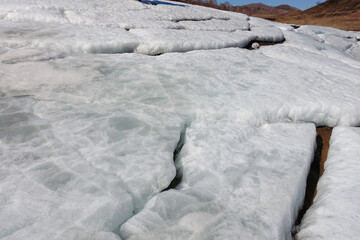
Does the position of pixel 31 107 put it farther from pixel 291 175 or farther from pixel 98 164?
pixel 291 175

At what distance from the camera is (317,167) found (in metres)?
1.06

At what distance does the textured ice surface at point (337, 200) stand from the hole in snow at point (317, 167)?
43mm

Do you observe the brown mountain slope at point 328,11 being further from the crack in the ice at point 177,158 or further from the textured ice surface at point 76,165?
the textured ice surface at point 76,165

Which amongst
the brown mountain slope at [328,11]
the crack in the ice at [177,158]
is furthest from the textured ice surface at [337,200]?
the brown mountain slope at [328,11]

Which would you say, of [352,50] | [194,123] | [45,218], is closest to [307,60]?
[194,123]

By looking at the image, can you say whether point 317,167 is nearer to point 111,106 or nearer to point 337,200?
point 337,200

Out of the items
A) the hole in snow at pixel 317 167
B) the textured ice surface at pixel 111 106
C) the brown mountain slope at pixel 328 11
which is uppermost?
the brown mountain slope at pixel 328 11

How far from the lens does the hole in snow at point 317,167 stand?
33.7 inches

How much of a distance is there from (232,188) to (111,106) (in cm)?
69

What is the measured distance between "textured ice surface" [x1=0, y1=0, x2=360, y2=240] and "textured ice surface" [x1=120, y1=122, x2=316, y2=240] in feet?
0.06

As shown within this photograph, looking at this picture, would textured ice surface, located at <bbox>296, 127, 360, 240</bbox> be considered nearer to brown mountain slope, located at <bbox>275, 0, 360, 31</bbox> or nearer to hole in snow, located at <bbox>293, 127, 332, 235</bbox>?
hole in snow, located at <bbox>293, 127, 332, 235</bbox>

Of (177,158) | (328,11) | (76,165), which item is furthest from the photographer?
(328,11)

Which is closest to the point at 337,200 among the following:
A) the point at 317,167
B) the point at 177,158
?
the point at 317,167

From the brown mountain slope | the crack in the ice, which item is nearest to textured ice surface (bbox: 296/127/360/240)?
the crack in the ice
